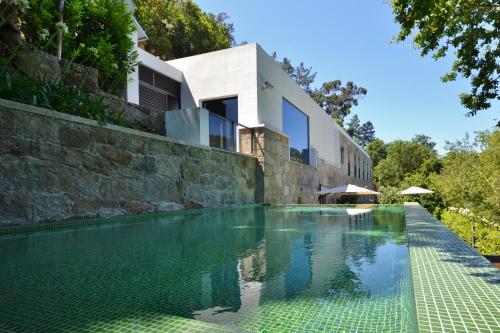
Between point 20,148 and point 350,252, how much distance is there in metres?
4.10

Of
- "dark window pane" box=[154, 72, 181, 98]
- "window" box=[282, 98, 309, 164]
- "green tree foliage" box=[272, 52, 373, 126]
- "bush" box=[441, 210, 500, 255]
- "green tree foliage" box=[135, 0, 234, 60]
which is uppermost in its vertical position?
"green tree foliage" box=[272, 52, 373, 126]

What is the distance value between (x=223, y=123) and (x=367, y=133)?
6809 cm

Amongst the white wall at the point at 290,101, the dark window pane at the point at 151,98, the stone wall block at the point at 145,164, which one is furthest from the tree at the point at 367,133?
the stone wall block at the point at 145,164

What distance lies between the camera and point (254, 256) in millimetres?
2873

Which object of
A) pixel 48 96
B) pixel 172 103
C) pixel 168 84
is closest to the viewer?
pixel 48 96

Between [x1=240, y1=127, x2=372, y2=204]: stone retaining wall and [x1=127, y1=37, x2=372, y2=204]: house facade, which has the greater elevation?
[x1=127, y1=37, x2=372, y2=204]: house facade

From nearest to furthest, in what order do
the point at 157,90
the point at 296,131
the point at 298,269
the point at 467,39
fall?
the point at 298,269 → the point at 467,39 → the point at 157,90 → the point at 296,131

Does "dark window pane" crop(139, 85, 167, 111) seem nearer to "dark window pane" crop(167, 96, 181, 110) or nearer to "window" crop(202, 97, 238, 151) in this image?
"dark window pane" crop(167, 96, 181, 110)

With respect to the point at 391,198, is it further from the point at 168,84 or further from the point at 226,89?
the point at 168,84

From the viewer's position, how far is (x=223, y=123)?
917cm

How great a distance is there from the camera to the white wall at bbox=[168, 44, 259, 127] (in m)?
11.2

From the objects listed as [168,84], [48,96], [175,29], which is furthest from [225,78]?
[175,29]

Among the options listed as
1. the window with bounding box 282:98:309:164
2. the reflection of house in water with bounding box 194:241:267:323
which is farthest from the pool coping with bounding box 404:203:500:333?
the window with bounding box 282:98:309:164

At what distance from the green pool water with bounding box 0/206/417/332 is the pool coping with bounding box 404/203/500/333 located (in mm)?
108
